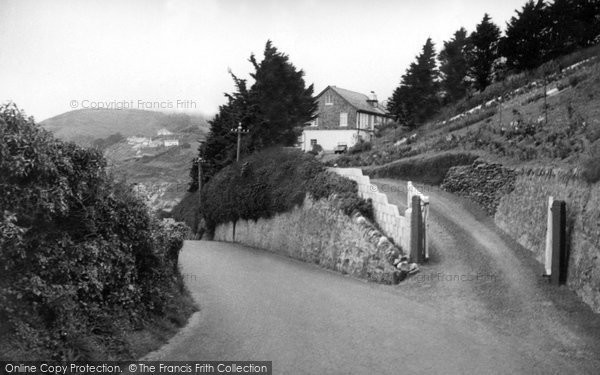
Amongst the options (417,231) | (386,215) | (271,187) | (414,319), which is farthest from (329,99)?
(414,319)

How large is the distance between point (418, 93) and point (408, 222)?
38.9 metres

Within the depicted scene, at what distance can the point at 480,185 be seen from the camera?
76.6 feet

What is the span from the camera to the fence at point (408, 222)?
18.7 metres

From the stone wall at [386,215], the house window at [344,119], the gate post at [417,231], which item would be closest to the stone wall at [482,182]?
the stone wall at [386,215]

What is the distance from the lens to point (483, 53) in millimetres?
51594

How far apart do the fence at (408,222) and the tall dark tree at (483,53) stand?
33487mm

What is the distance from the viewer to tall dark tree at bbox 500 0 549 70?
46.5 meters

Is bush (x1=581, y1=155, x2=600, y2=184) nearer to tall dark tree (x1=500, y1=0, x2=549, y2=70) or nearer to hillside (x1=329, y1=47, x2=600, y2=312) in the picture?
hillside (x1=329, y1=47, x2=600, y2=312)

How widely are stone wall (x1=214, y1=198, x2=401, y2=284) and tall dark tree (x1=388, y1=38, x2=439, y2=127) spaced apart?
26.9 metres

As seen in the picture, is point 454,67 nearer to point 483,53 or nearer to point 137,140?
point 483,53

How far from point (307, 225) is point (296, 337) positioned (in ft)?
46.8

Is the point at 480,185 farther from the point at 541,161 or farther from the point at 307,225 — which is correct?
the point at 307,225

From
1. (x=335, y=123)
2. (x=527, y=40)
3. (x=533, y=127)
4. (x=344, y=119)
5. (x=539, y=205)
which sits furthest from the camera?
(x=335, y=123)

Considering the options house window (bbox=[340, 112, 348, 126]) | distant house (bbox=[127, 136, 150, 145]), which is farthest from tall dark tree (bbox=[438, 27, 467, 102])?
distant house (bbox=[127, 136, 150, 145])
